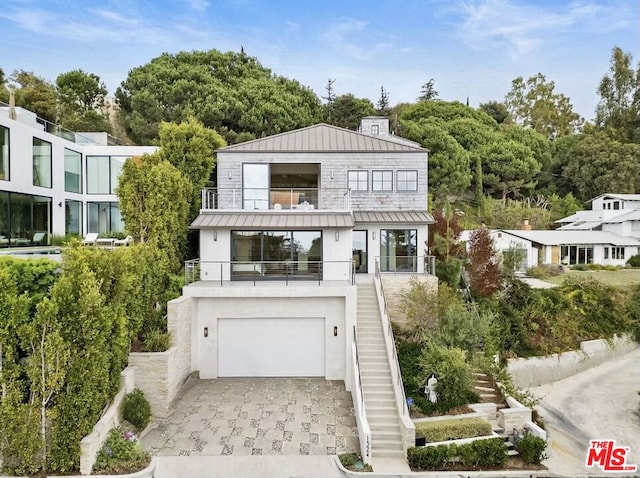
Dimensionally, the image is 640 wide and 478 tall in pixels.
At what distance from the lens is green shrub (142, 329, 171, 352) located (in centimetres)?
1362

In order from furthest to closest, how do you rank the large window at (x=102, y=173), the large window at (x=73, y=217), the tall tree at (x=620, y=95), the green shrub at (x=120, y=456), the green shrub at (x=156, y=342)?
the tall tree at (x=620, y=95) → the large window at (x=102, y=173) → the large window at (x=73, y=217) → the green shrub at (x=156, y=342) → the green shrub at (x=120, y=456)

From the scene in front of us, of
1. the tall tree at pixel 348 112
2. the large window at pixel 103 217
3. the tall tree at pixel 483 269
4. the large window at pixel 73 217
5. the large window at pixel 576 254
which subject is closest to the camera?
the tall tree at pixel 483 269

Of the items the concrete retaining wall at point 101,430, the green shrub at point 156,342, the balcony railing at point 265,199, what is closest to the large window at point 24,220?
the balcony railing at point 265,199

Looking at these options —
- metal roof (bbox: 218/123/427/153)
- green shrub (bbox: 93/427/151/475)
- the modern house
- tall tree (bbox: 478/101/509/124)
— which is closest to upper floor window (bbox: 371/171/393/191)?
the modern house

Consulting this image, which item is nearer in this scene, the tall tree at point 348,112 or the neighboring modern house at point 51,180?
the neighboring modern house at point 51,180

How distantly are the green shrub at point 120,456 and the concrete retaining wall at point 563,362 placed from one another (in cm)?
1439

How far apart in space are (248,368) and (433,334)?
7.34 m

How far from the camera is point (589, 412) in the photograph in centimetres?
1647

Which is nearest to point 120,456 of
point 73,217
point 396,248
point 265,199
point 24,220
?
point 265,199

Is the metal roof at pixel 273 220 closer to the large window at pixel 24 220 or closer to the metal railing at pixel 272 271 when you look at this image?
the metal railing at pixel 272 271

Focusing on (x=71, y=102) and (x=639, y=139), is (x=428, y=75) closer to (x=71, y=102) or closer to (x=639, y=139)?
(x=639, y=139)

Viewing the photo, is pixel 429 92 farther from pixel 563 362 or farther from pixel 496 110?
pixel 563 362

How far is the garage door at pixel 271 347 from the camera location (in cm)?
1633

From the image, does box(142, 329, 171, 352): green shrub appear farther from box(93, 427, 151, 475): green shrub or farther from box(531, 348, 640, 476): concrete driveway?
box(531, 348, 640, 476): concrete driveway
